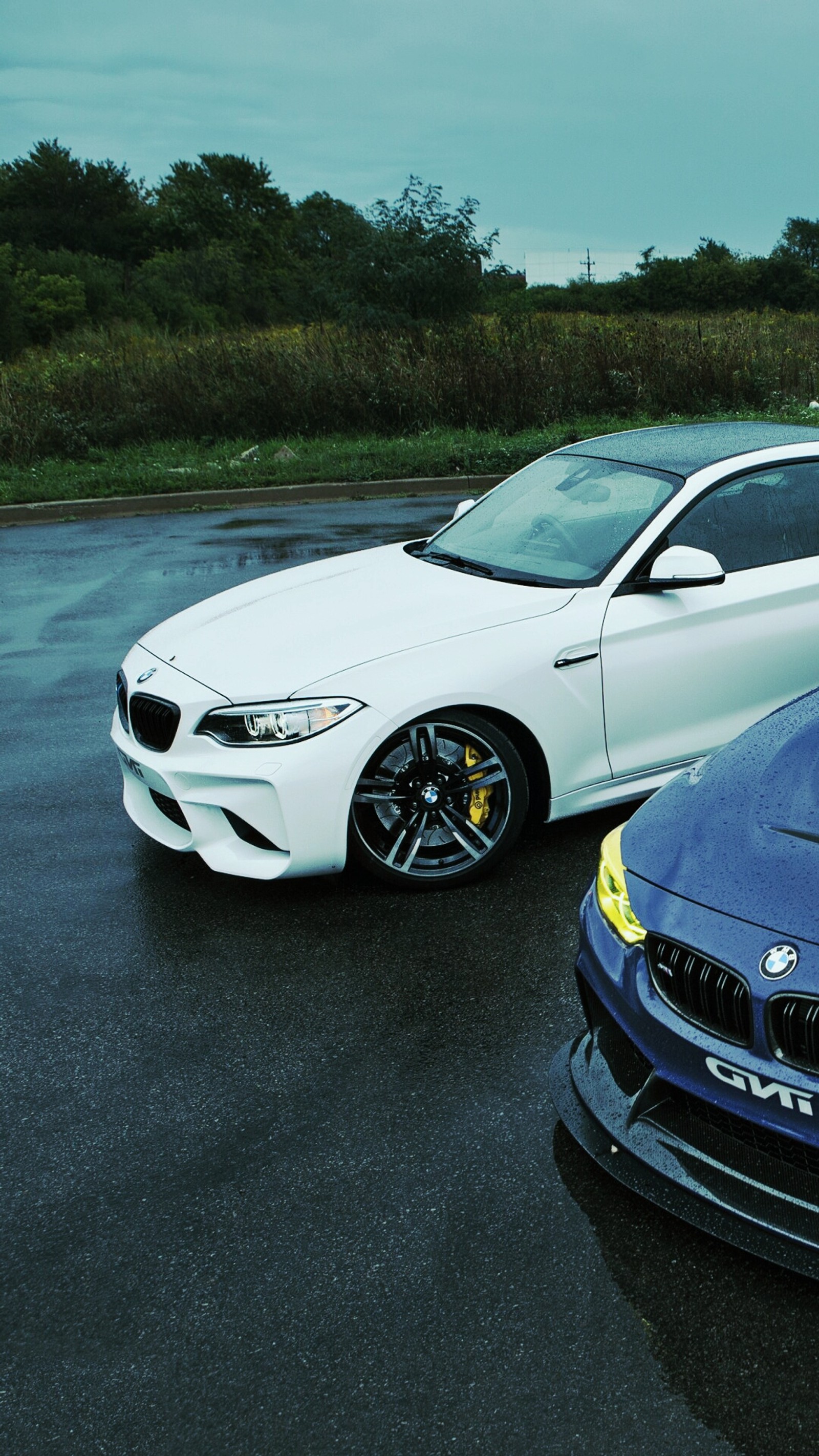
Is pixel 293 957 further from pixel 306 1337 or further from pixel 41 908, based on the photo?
pixel 306 1337

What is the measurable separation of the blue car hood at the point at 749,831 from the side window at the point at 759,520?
1.72m

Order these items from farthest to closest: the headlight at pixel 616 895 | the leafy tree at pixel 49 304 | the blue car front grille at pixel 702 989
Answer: the leafy tree at pixel 49 304
the headlight at pixel 616 895
the blue car front grille at pixel 702 989

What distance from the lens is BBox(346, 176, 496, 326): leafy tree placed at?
1024 inches

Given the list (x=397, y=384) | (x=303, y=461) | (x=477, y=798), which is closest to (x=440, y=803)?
(x=477, y=798)

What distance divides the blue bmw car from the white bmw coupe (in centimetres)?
136

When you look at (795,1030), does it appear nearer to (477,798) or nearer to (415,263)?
(477,798)

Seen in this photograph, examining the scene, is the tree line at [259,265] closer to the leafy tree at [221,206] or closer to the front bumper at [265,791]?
the leafy tree at [221,206]

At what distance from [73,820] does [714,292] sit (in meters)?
79.1

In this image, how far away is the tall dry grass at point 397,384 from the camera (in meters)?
19.3

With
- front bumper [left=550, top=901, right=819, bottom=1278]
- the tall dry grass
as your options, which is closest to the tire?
front bumper [left=550, top=901, right=819, bottom=1278]

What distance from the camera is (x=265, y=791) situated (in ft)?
13.1

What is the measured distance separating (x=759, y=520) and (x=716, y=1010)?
121 inches

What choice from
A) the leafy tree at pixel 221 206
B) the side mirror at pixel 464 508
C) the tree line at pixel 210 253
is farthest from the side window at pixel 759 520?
the leafy tree at pixel 221 206

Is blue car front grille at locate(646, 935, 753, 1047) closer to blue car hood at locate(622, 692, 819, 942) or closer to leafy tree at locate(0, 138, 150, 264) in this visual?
→ blue car hood at locate(622, 692, 819, 942)
